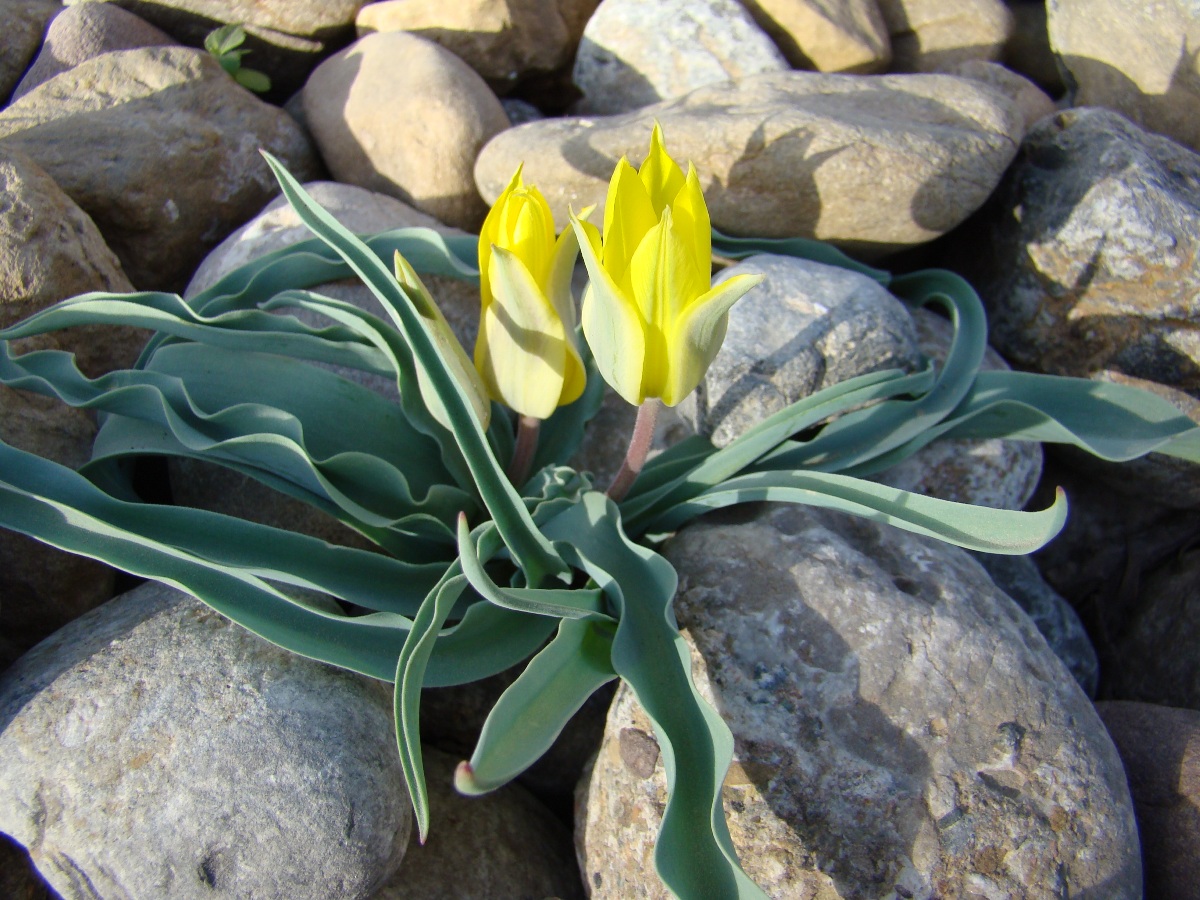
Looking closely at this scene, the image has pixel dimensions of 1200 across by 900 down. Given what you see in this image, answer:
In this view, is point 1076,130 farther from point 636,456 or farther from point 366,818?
point 366,818

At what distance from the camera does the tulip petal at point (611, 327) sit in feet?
3.84

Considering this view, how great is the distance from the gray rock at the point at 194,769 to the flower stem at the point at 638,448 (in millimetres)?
570

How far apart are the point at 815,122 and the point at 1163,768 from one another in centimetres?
147

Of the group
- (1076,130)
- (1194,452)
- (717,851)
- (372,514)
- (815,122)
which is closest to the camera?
(717,851)

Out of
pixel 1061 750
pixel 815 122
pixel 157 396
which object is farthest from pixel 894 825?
pixel 815 122

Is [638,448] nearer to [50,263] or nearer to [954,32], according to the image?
[50,263]

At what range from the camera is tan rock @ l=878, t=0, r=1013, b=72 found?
286 centimetres

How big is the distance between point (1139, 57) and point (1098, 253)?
0.92 metres

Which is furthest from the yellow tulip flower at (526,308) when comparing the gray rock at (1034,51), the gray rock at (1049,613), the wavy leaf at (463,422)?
the gray rock at (1034,51)

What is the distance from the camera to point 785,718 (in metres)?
1.32

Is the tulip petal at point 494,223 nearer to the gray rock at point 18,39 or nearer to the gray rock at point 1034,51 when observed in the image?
the gray rock at point 18,39

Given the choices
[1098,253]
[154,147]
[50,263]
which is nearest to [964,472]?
[1098,253]

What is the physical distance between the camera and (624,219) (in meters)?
1.23

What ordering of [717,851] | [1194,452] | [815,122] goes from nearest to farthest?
[717,851], [1194,452], [815,122]
